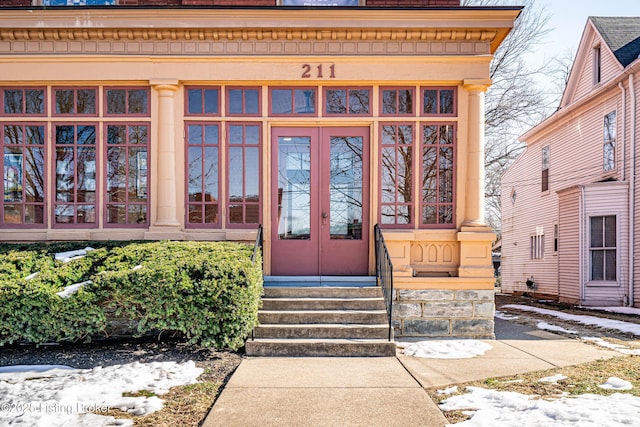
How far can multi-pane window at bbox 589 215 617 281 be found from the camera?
13641 millimetres

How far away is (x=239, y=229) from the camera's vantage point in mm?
7793

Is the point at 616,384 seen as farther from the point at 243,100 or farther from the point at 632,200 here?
the point at 632,200

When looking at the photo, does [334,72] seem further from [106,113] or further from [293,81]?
[106,113]

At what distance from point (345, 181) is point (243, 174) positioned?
1.57 m

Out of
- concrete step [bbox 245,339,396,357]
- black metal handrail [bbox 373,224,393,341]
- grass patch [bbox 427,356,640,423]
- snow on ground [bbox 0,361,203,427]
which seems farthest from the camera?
black metal handrail [bbox 373,224,393,341]

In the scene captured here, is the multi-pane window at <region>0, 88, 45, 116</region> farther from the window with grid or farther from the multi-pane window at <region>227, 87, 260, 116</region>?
the window with grid

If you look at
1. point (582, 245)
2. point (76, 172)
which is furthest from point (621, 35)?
point (76, 172)

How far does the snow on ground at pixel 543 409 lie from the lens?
371 cm

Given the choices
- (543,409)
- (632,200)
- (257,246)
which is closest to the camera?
(543,409)

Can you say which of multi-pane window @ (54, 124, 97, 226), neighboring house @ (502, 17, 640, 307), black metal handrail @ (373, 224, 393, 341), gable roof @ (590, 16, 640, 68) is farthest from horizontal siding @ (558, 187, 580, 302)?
multi-pane window @ (54, 124, 97, 226)

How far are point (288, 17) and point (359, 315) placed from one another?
440 cm

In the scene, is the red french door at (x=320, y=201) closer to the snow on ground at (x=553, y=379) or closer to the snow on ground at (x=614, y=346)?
the snow on ground at (x=553, y=379)

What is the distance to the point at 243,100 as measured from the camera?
25.8 feet

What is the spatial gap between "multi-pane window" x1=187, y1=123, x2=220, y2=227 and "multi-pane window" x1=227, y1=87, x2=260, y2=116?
0.43 m
